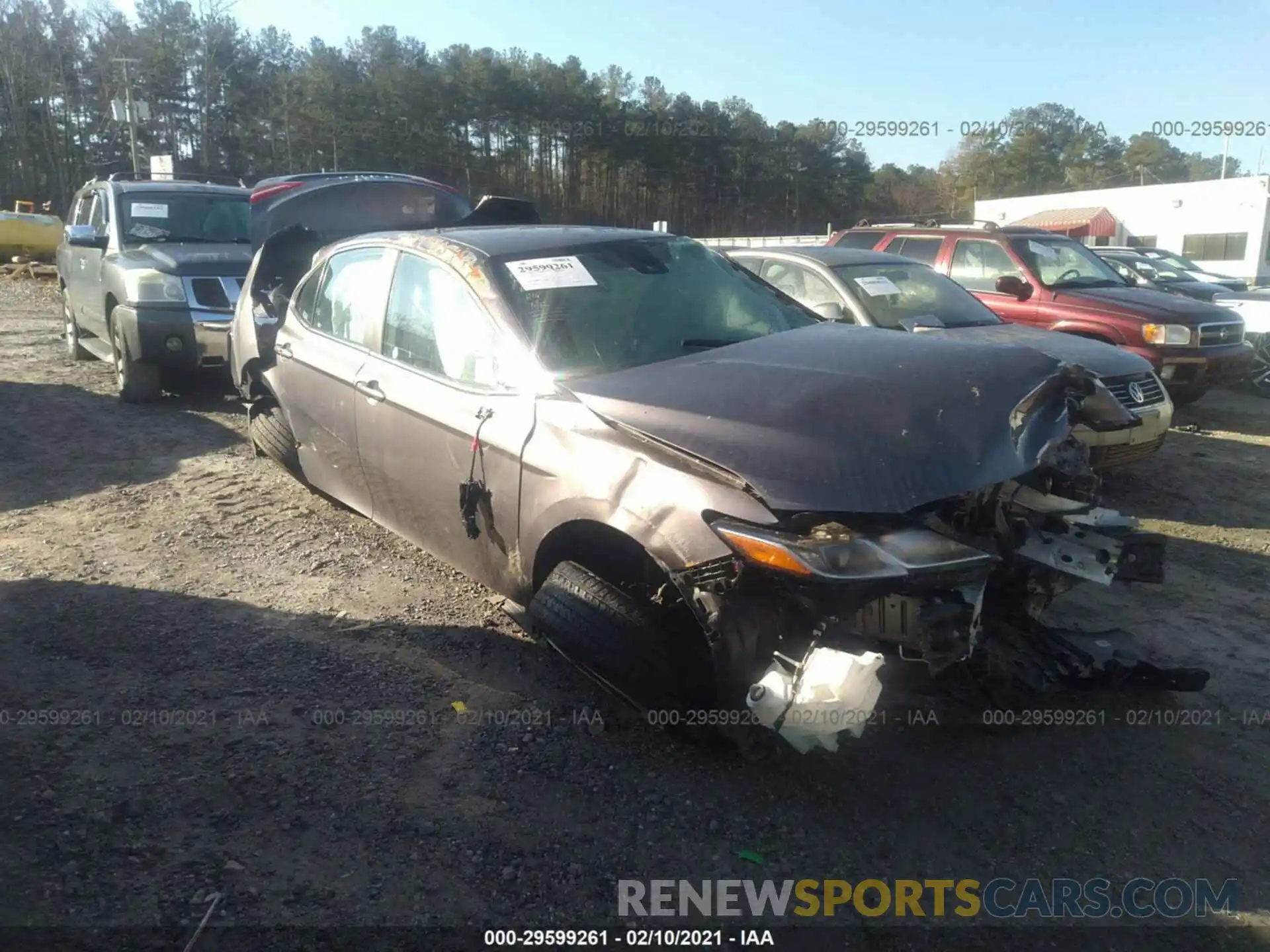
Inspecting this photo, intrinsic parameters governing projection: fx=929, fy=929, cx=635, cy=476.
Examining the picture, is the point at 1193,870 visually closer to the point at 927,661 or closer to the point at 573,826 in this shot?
the point at 927,661

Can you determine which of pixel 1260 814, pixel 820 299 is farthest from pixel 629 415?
pixel 820 299

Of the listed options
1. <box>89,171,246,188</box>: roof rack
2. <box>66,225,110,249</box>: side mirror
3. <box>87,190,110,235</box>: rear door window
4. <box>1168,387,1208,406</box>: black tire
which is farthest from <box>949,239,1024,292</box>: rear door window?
<box>87,190,110,235</box>: rear door window

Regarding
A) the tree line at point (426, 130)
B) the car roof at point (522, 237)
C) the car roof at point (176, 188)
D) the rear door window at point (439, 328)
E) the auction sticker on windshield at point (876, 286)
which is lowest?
the rear door window at point (439, 328)

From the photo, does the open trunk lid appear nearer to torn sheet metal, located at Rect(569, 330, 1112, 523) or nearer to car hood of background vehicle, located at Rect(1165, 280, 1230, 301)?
torn sheet metal, located at Rect(569, 330, 1112, 523)

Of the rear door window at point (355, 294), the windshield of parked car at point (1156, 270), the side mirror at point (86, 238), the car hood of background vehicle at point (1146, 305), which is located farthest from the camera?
the windshield of parked car at point (1156, 270)

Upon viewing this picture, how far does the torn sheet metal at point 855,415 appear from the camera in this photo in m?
2.79

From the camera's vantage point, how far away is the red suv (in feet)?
27.9

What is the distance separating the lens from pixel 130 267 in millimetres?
8453

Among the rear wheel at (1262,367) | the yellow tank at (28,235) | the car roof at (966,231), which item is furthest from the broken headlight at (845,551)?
the yellow tank at (28,235)

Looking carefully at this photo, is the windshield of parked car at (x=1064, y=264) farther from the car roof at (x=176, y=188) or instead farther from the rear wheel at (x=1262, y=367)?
the car roof at (x=176, y=188)

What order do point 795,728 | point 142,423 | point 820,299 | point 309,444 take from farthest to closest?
point 142,423
point 820,299
point 309,444
point 795,728

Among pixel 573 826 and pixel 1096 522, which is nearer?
pixel 573 826

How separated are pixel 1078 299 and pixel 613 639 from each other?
745 centimetres

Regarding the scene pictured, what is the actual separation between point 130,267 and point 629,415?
23.6 ft
